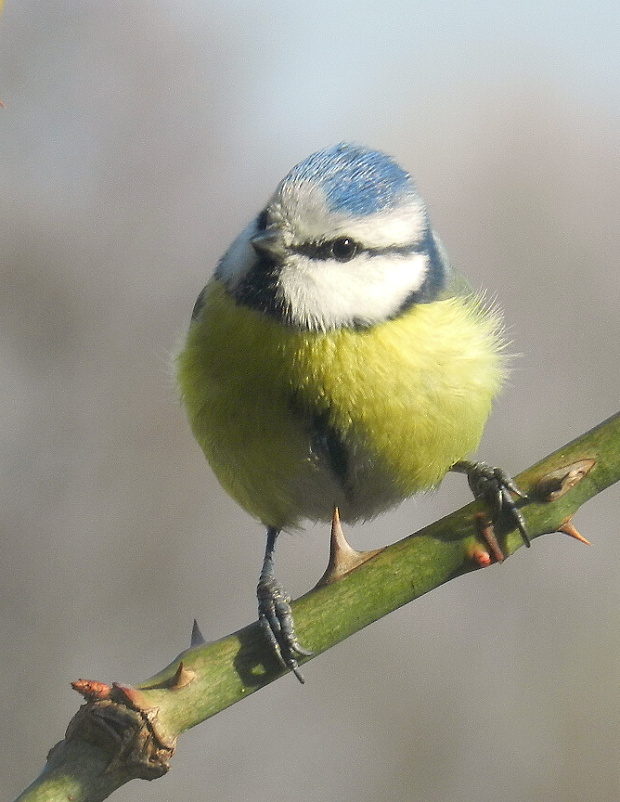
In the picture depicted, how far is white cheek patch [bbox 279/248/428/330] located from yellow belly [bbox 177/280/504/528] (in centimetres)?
3

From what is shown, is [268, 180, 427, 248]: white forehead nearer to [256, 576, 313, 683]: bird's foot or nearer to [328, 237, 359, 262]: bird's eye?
[328, 237, 359, 262]: bird's eye

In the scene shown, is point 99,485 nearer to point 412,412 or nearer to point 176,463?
point 176,463

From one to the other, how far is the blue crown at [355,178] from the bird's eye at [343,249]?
58 millimetres

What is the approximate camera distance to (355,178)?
1.92m

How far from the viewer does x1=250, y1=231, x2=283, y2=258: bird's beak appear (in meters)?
1.81

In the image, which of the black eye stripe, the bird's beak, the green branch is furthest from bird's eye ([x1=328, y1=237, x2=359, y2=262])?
the green branch

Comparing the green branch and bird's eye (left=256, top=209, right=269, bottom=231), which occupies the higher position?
bird's eye (left=256, top=209, right=269, bottom=231)

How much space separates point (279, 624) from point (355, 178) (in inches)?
34.3

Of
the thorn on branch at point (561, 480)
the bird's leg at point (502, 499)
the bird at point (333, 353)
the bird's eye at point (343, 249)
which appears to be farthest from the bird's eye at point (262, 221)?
the thorn on branch at point (561, 480)

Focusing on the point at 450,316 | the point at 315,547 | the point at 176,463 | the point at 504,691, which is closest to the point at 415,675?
the point at 504,691

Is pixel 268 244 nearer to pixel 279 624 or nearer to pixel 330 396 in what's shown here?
pixel 330 396

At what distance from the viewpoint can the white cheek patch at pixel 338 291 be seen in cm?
185

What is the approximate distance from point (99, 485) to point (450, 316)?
A: 243cm

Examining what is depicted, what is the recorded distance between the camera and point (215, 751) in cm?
395
